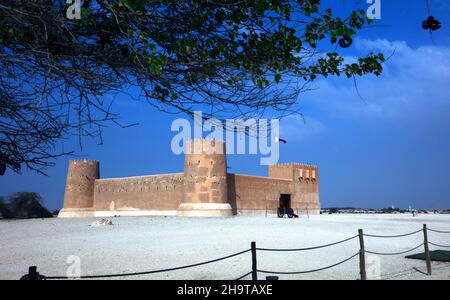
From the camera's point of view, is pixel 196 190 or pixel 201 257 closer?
pixel 201 257

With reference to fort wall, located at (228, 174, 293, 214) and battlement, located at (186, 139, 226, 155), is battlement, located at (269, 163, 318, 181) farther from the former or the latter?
battlement, located at (186, 139, 226, 155)

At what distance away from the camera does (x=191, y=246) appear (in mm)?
10320

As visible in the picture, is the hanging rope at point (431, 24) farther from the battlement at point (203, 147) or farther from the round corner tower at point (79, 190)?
the round corner tower at point (79, 190)

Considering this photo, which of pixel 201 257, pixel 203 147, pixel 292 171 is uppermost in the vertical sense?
A: pixel 203 147

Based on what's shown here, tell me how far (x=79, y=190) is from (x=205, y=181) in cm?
1516

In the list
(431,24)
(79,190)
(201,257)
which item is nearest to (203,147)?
(79,190)

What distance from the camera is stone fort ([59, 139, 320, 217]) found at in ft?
83.2

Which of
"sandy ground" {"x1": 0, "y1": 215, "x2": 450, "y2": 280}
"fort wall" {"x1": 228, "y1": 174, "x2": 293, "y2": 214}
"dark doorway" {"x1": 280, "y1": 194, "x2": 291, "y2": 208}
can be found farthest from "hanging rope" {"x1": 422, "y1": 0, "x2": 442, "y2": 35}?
"dark doorway" {"x1": 280, "y1": 194, "x2": 291, "y2": 208}

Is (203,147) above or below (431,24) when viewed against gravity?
above

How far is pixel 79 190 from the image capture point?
35.4 m

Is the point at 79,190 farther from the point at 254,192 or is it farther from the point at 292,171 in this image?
the point at 292,171

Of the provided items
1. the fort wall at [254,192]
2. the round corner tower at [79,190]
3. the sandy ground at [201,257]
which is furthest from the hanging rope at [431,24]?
the round corner tower at [79,190]

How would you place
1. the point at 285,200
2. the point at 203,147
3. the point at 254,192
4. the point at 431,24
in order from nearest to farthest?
1. the point at 431,24
2. the point at 203,147
3. the point at 254,192
4. the point at 285,200
